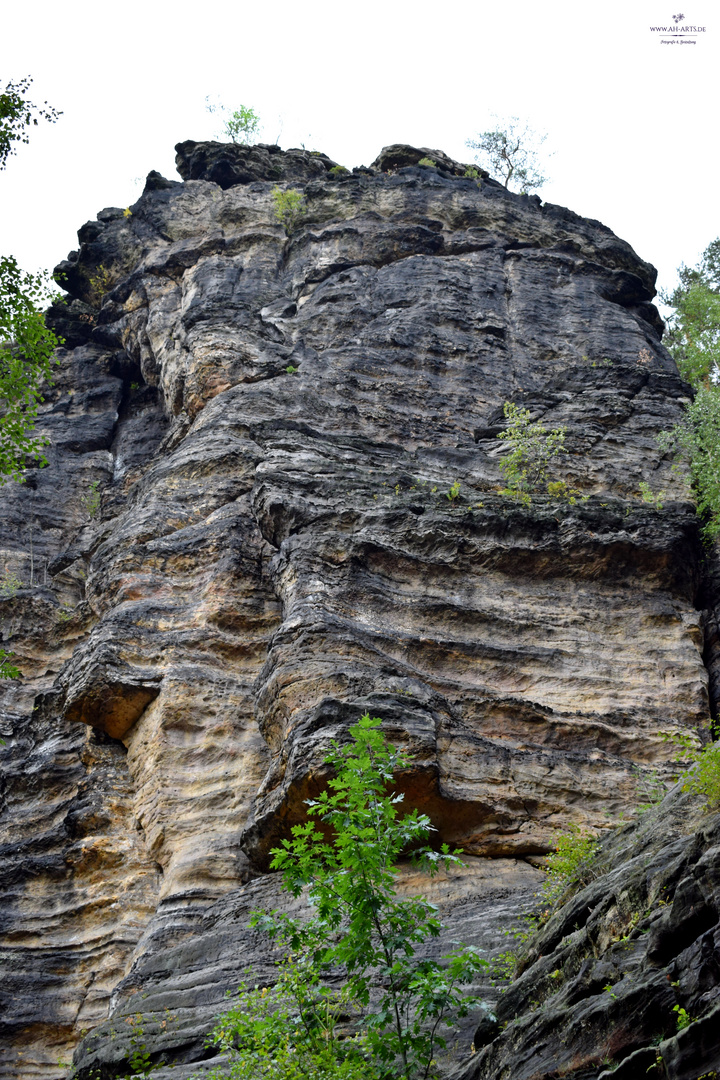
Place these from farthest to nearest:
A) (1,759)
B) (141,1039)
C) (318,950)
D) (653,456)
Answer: (653,456) → (1,759) → (141,1039) → (318,950)

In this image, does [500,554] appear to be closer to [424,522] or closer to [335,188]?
[424,522]

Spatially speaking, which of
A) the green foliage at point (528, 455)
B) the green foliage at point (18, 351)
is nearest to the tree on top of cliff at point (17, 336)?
the green foliage at point (18, 351)

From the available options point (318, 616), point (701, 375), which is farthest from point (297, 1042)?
point (701, 375)

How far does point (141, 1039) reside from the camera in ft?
41.7

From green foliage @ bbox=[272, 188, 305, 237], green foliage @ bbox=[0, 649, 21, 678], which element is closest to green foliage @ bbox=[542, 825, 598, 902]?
green foliage @ bbox=[0, 649, 21, 678]

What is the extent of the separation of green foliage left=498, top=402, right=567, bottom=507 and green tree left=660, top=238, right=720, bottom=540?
7.52ft

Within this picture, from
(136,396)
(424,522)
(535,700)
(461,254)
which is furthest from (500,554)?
(136,396)

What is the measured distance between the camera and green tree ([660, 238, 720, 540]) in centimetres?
2033

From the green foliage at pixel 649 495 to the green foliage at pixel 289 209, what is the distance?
14512 mm

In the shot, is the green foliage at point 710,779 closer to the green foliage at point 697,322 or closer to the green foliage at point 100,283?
the green foliage at point 697,322

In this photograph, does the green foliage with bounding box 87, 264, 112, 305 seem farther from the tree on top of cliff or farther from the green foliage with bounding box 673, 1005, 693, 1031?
the green foliage with bounding box 673, 1005, 693, 1031

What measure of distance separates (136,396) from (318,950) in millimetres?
23211

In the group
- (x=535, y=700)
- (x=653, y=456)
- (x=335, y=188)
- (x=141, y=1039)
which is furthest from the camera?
(x=335, y=188)

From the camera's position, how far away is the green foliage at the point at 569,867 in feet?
38.1
